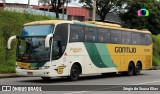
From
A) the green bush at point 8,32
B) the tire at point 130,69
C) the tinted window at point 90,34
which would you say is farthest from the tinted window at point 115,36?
the green bush at point 8,32

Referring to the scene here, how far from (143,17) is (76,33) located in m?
45.5

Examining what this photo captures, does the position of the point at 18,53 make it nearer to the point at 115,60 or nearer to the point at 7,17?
the point at 115,60

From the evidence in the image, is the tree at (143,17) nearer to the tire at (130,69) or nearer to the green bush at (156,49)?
the green bush at (156,49)

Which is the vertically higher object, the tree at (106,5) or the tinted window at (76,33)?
the tree at (106,5)

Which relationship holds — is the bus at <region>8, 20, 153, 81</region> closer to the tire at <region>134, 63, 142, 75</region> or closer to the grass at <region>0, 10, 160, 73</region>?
the tire at <region>134, 63, 142, 75</region>

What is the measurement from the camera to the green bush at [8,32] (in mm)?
27094

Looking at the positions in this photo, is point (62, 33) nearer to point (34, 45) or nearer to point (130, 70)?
point (34, 45)

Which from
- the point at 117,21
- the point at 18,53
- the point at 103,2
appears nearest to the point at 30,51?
the point at 18,53

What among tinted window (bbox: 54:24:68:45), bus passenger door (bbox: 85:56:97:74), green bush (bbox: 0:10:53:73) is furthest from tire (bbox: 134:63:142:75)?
tinted window (bbox: 54:24:68:45)

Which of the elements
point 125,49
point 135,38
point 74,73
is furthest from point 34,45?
point 135,38

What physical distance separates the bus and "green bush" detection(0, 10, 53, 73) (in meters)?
5.35

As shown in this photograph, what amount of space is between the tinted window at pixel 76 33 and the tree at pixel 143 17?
143 ft

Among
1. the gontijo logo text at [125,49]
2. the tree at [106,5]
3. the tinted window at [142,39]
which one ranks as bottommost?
the gontijo logo text at [125,49]

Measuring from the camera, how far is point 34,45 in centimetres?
2023
